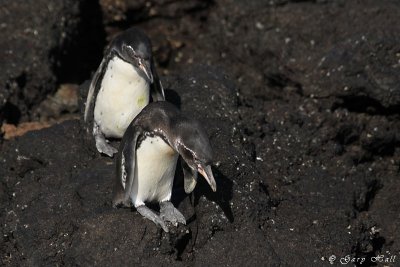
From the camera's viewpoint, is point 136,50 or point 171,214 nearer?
point 171,214

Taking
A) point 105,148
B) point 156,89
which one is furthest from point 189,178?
point 156,89

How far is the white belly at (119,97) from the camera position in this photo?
5848 mm

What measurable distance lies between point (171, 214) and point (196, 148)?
28.5 inches

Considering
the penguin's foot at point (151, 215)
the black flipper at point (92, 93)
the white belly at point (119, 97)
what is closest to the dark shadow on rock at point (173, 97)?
the white belly at point (119, 97)

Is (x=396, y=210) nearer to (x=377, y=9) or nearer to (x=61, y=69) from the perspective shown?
(x=377, y=9)

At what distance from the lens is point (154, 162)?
203 inches

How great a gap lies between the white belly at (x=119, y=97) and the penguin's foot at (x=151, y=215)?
986 mm

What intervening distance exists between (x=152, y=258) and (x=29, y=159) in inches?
64.4

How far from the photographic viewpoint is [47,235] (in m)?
5.43

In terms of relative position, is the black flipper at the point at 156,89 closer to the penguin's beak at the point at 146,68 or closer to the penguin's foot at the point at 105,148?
the penguin's beak at the point at 146,68

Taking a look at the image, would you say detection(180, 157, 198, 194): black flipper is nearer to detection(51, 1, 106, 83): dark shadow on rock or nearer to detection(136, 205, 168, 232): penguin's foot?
detection(136, 205, 168, 232): penguin's foot

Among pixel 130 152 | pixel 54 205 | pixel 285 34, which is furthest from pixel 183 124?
pixel 285 34

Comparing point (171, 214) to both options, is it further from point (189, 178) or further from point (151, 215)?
point (189, 178)

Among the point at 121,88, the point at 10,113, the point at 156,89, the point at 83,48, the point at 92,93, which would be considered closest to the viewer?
the point at 121,88
